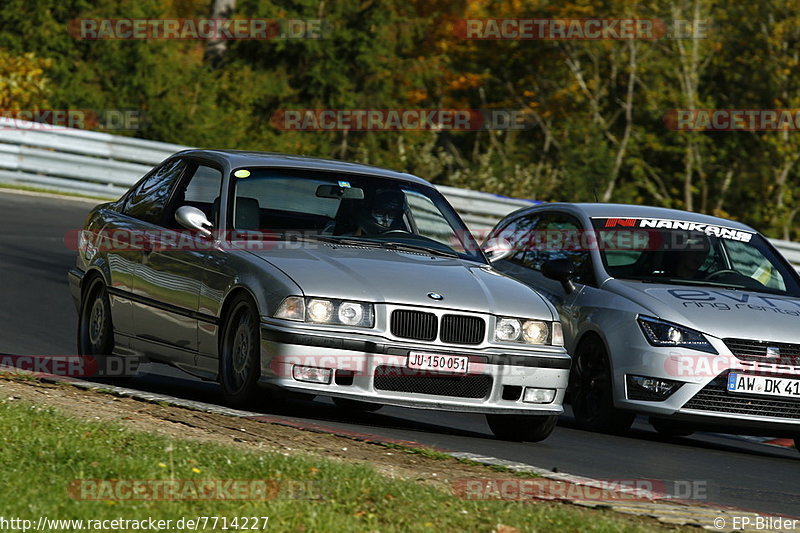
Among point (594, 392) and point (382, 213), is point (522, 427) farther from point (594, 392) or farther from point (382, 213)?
point (382, 213)

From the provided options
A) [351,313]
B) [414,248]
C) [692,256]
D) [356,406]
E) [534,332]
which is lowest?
[356,406]

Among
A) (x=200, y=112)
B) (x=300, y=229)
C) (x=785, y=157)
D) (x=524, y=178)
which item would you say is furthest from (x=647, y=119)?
(x=300, y=229)

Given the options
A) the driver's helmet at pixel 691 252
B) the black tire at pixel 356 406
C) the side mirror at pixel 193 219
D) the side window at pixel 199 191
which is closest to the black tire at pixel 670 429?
the driver's helmet at pixel 691 252

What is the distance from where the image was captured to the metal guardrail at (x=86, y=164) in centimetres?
2400

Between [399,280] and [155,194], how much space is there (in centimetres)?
257

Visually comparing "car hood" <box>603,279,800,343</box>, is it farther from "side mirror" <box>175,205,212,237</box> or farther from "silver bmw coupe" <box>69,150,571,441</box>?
"side mirror" <box>175,205,212,237</box>

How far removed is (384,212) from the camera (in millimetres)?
9367

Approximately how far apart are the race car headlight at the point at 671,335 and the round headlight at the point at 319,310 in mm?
2664

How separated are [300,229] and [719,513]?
365 centimetres

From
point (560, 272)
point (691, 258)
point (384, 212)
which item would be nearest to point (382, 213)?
point (384, 212)

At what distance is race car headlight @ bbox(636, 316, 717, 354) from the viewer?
31.0 ft

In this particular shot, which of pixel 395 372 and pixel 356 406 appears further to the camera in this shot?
pixel 356 406

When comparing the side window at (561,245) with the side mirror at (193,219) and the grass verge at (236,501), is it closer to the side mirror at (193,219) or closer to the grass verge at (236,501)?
the side mirror at (193,219)

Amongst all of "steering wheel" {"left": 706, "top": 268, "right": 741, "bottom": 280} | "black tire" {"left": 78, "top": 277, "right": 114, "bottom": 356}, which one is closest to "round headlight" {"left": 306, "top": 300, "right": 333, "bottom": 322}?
"black tire" {"left": 78, "top": 277, "right": 114, "bottom": 356}
